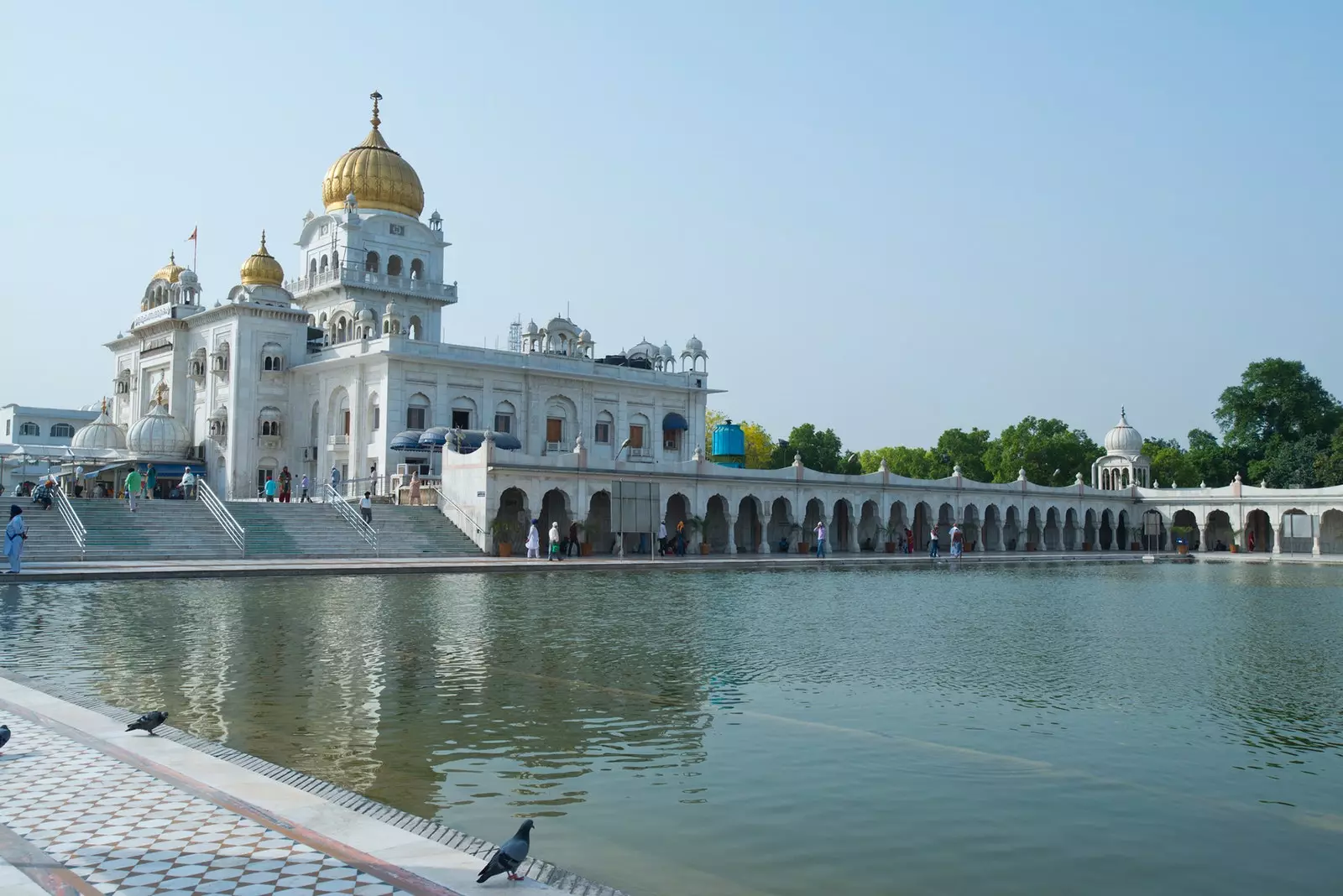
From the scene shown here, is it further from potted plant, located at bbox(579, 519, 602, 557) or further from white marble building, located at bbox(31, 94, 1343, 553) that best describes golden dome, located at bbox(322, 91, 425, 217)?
potted plant, located at bbox(579, 519, 602, 557)

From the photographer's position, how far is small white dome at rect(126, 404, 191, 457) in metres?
49.5

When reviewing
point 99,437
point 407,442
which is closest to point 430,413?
point 407,442

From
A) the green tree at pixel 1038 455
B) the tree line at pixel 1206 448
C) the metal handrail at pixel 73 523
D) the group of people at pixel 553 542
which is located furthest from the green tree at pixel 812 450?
the metal handrail at pixel 73 523

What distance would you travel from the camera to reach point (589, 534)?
139 ft

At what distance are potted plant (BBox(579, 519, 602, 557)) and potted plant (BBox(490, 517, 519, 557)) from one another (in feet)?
11.1

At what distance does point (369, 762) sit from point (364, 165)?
49.9 m

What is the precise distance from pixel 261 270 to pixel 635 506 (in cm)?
2359

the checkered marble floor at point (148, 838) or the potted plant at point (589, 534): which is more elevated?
the potted plant at point (589, 534)

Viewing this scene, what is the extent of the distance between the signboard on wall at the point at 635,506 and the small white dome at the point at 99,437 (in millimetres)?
24899

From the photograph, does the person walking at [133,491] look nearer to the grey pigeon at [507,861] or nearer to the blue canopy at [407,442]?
the blue canopy at [407,442]

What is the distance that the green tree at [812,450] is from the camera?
89.1 metres

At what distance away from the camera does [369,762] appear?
7891 millimetres

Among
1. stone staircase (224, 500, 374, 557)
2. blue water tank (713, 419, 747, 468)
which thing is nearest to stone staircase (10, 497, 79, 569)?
stone staircase (224, 500, 374, 557)

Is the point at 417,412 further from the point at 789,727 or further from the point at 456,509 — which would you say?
the point at 789,727
